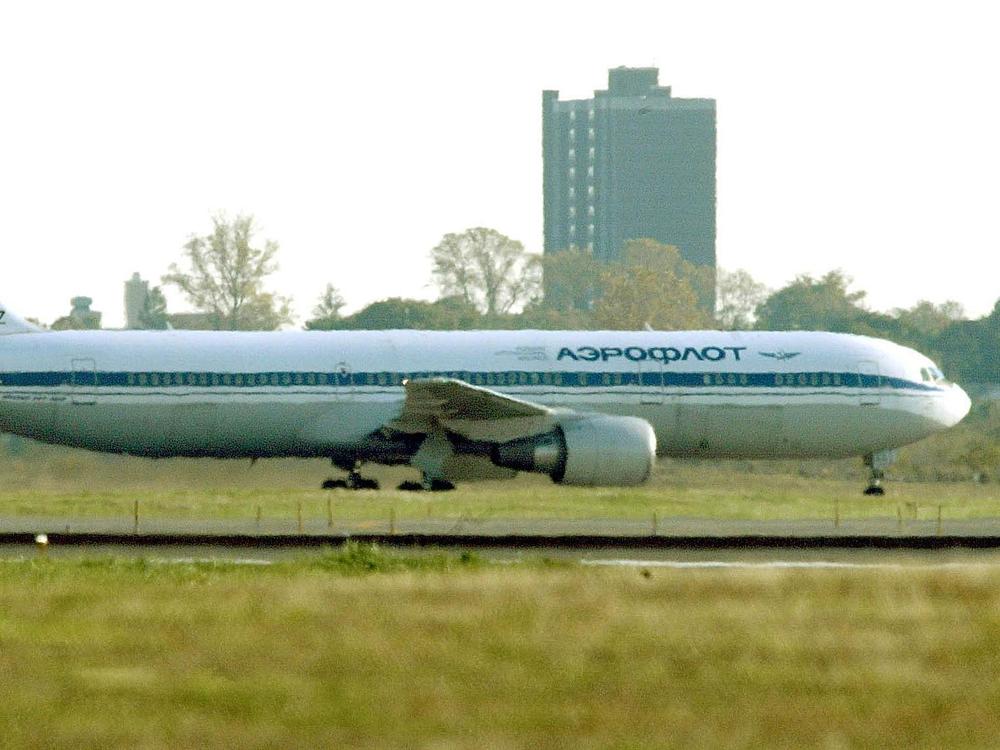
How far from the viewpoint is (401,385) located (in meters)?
36.7

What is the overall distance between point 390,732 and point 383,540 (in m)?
12.6

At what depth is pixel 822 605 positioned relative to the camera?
19.0m

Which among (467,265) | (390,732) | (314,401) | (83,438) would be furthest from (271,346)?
(467,265)

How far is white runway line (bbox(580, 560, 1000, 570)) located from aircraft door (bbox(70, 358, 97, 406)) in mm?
15035

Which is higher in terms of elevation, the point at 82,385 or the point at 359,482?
the point at 82,385

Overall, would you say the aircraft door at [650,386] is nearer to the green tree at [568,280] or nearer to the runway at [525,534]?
the runway at [525,534]

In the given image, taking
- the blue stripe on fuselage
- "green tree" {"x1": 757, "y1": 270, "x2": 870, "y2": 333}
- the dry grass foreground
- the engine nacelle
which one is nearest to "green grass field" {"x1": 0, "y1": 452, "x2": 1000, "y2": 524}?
the engine nacelle

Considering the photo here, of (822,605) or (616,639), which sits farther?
(822,605)

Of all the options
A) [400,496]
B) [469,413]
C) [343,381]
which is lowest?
[400,496]

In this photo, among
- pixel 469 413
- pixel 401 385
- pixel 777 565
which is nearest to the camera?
pixel 777 565

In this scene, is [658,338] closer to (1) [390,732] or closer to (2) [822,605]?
(2) [822,605]

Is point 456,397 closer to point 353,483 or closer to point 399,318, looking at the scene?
point 353,483

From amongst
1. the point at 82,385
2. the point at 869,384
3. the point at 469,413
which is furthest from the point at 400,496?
the point at 869,384

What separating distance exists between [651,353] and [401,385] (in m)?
4.92
